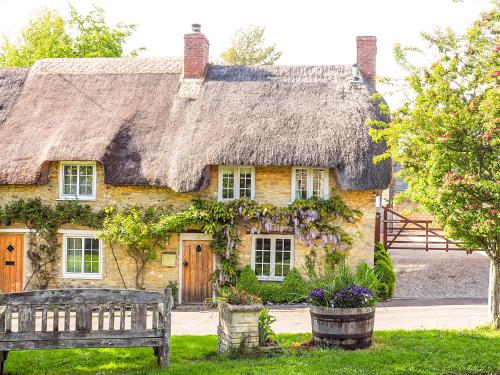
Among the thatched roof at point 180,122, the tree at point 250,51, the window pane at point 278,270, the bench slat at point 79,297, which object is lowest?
the window pane at point 278,270

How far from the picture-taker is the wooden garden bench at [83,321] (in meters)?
9.13

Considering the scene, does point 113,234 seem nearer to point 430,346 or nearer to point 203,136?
point 203,136

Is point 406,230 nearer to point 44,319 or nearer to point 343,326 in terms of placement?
point 343,326

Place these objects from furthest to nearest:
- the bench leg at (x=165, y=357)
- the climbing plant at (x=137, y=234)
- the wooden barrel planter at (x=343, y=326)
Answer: the climbing plant at (x=137, y=234)
the wooden barrel planter at (x=343, y=326)
the bench leg at (x=165, y=357)

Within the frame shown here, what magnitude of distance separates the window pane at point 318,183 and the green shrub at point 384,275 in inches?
109

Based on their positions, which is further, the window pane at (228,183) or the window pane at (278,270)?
the window pane at (228,183)

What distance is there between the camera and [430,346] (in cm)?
1111

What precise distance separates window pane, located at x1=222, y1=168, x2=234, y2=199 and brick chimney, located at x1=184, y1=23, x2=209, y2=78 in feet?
13.3

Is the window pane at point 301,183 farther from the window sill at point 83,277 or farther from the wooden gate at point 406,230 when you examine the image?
the window sill at point 83,277

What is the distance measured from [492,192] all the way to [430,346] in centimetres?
321

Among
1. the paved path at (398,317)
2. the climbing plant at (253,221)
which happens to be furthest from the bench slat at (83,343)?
the climbing plant at (253,221)

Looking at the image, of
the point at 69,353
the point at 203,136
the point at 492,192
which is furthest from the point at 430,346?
the point at 203,136

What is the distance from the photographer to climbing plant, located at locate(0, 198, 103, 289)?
18.9 metres

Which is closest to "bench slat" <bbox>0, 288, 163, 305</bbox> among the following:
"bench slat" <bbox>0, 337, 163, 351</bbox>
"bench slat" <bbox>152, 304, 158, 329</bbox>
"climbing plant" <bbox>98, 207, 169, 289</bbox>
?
"bench slat" <bbox>152, 304, 158, 329</bbox>
